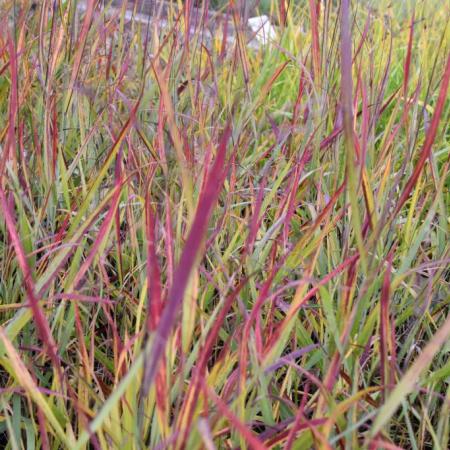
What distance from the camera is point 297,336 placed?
793 millimetres

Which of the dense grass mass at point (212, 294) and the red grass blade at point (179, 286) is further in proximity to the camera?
the dense grass mass at point (212, 294)

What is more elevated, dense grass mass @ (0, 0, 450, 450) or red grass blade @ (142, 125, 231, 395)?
red grass blade @ (142, 125, 231, 395)

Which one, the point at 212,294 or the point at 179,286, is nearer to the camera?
the point at 179,286

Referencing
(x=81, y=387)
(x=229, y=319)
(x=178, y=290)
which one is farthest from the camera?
(x=229, y=319)

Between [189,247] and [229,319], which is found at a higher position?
[189,247]

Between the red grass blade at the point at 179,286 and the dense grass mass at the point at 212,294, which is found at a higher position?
the red grass blade at the point at 179,286

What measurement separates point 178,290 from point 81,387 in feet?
1.27

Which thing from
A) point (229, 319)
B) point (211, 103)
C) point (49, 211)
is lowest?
point (229, 319)

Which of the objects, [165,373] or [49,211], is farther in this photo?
[49,211]

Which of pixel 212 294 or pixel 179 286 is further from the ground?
pixel 179 286

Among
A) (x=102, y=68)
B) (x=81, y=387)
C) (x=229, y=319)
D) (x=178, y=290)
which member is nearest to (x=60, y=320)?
(x=81, y=387)

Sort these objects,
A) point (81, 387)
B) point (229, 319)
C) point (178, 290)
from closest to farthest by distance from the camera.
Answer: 1. point (178, 290)
2. point (81, 387)
3. point (229, 319)

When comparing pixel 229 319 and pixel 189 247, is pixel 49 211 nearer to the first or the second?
pixel 229 319

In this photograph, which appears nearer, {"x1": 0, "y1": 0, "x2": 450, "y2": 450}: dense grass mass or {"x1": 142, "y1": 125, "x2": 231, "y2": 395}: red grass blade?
{"x1": 142, "y1": 125, "x2": 231, "y2": 395}: red grass blade
